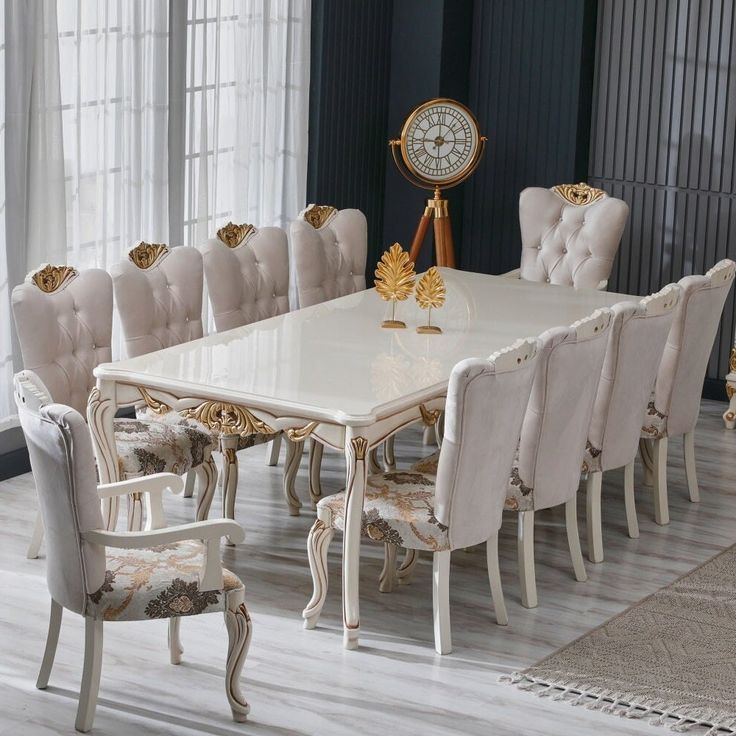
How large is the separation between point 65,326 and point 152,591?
1.50 metres

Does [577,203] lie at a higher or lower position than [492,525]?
higher

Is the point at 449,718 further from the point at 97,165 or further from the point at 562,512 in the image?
the point at 97,165

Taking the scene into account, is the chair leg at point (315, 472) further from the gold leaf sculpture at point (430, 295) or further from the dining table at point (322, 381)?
the gold leaf sculpture at point (430, 295)

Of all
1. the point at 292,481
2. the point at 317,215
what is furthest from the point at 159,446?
the point at 317,215

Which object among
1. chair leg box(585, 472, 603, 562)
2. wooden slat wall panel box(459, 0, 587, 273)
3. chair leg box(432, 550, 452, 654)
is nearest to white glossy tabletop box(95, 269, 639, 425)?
chair leg box(432, 550, 452, 654)

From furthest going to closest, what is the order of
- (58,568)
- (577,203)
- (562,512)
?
(577,203) → (562,512) → (58,568)

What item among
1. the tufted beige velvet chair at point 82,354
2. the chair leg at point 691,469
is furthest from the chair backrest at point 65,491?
the chair leg at point 691,469

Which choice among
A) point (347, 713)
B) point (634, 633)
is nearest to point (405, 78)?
point (634, 633)

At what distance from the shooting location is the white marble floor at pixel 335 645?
399 centimetres

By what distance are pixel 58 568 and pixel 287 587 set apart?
1.26 metres

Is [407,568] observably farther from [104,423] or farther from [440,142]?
[440,142]

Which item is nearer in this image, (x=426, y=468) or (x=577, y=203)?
(x=426, y=468)

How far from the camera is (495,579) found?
4637 mm

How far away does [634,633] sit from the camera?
15.2 ft
